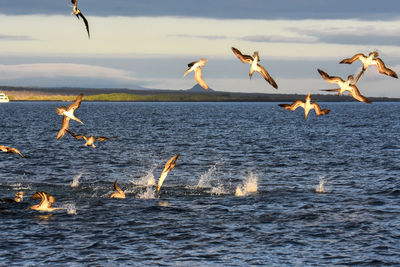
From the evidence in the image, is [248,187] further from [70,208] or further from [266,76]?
[266,76]

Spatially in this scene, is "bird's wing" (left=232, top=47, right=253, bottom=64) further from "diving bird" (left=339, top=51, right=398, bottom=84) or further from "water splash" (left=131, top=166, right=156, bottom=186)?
"water splash" (left=131, top=166, right=156, bottom=186)

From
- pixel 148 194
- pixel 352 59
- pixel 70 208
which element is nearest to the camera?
pixel 352 59

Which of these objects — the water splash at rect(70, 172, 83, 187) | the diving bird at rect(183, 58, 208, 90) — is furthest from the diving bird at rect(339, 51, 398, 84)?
the water splash at rect(70, 172, 83, 187)

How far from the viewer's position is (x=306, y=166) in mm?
50562

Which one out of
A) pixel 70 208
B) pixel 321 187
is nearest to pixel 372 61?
pixel 70 208

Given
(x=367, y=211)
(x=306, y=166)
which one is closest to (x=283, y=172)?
(x=306, y=166)

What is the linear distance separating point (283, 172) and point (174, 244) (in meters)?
24.0

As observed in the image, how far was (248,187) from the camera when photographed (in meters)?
36.9

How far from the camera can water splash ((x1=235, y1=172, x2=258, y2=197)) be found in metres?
34.9

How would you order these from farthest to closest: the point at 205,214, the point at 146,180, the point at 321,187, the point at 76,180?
the point at 146,180
the point at 76,180
the point at 321,187
the point at 205,214

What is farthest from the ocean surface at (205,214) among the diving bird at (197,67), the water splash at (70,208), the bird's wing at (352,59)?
the bird's wing at (352,59)

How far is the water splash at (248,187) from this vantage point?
34.9m

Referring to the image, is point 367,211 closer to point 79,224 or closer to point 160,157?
point 79,224

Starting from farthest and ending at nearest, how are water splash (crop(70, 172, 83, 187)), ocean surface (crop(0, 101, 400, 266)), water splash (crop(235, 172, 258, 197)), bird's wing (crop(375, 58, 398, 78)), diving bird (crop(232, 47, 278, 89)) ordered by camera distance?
water splash (crop(70, 172, 83, 187)), water splash (crop(235, 172, 258, 197)), ocean surface (crop(0, 101, 400, 266)), diving bird (crop(232, 47, 278, 89)), bird's wing (crop(375, 58, 398, 78))
